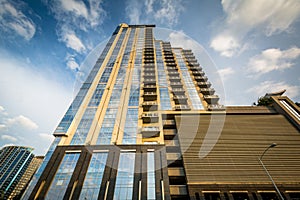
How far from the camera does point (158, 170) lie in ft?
64.6

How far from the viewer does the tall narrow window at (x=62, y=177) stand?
18.0 meters

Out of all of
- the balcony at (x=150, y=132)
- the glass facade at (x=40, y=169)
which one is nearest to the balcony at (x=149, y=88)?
the balcony at (x=150, y=132)

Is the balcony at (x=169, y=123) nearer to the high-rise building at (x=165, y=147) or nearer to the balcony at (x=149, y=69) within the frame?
the high-rise building at (x=165, y=147)

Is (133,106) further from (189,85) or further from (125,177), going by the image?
(189,85)

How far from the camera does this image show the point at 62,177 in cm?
1964

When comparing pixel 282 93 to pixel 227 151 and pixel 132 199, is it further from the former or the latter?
pixel 132 199

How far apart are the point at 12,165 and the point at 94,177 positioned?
135 metres

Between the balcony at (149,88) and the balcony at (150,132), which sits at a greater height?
the balcony at (149,88)

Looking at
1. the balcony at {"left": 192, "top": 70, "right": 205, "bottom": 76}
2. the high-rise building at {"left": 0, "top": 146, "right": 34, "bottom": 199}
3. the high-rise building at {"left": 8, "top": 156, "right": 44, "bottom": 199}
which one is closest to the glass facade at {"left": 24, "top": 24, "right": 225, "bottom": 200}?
the balcony at {"left": 192, "top": 70, "right": 205, "bottom": 76}

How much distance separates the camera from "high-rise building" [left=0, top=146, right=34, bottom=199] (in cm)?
10275

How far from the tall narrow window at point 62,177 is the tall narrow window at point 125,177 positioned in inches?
254

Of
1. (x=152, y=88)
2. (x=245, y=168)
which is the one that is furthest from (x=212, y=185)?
(x=152, y=88)

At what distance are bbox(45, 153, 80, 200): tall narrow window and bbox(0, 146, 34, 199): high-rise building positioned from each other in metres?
121

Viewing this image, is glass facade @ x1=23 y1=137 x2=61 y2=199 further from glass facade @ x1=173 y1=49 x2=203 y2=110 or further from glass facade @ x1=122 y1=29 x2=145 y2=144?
glass facade @ x1=173 y1=49 x2=203 y2=110
